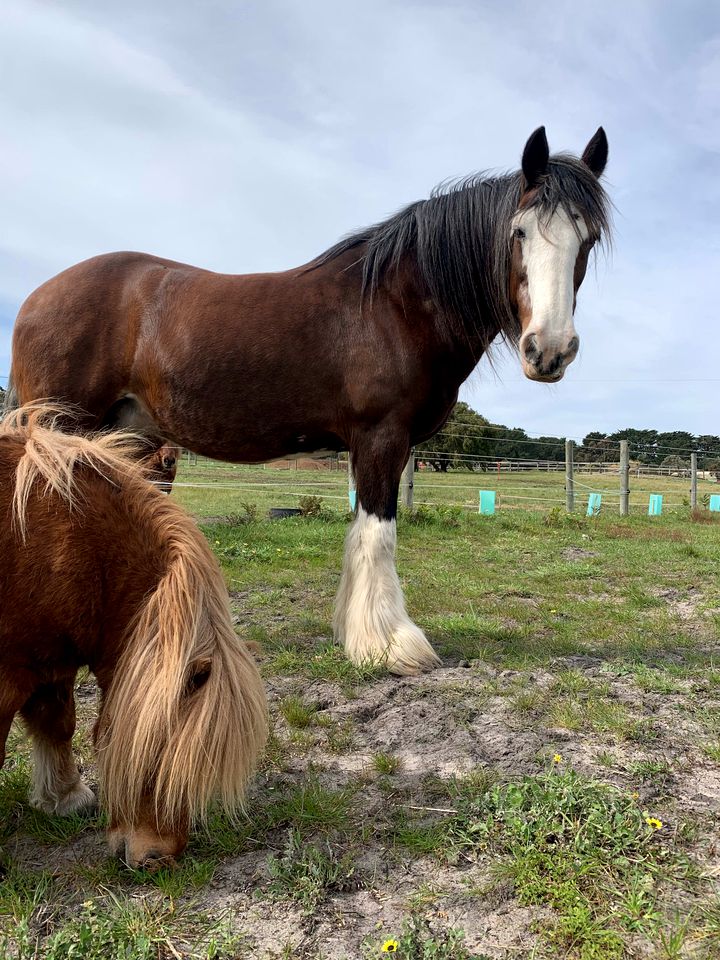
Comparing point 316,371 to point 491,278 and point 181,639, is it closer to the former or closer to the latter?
point 491,278

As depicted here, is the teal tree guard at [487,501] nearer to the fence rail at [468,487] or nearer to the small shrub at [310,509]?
the fence rail at [468,487]

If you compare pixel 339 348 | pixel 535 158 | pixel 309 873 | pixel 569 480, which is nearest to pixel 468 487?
pixel 569 480

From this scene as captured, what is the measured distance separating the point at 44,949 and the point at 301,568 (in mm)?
4717

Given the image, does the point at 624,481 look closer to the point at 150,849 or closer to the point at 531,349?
the point at 531,349

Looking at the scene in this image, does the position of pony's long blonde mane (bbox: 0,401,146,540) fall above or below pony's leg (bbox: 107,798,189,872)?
above

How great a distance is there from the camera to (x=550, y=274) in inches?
124

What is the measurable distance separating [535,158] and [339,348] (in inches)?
57.4

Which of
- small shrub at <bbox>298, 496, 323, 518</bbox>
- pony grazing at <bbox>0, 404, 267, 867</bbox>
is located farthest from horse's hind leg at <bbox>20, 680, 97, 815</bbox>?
small shrub at <bbox>298, 496, 323, 518</bbox>

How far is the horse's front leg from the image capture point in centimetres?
357

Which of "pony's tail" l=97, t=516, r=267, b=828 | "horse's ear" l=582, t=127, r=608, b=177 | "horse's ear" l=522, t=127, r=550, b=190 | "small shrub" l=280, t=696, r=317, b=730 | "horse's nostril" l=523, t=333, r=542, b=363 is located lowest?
"small shrub" l=280, t=696, r=317, b=730

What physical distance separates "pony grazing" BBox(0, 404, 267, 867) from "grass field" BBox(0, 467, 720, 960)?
0.24 m

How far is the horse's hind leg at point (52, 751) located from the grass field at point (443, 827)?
0.08 m

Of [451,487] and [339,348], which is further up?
[339,348]

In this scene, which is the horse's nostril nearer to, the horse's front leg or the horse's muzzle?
the horse's muzzle
